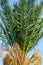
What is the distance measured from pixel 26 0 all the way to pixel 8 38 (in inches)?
90.0

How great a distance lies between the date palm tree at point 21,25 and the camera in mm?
10828

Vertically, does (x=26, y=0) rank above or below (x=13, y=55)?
above

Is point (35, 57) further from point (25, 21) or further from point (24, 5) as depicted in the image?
point (24, 5)

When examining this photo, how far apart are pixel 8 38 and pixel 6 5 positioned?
1.83 meters

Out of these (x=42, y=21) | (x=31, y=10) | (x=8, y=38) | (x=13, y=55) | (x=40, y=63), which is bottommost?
(x=40, y=63)

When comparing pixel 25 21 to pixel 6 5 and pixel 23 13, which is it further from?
pixel 6 5

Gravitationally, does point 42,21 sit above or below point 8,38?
above

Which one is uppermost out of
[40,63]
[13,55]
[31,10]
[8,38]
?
[31,10]

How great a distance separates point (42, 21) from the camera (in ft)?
37.0

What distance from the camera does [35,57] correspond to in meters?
11.1

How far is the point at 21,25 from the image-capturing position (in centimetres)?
1091

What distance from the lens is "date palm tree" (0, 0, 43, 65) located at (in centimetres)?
1083

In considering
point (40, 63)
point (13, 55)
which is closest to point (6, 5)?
point (13, 55)

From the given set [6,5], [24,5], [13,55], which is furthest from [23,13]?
[13,55]
